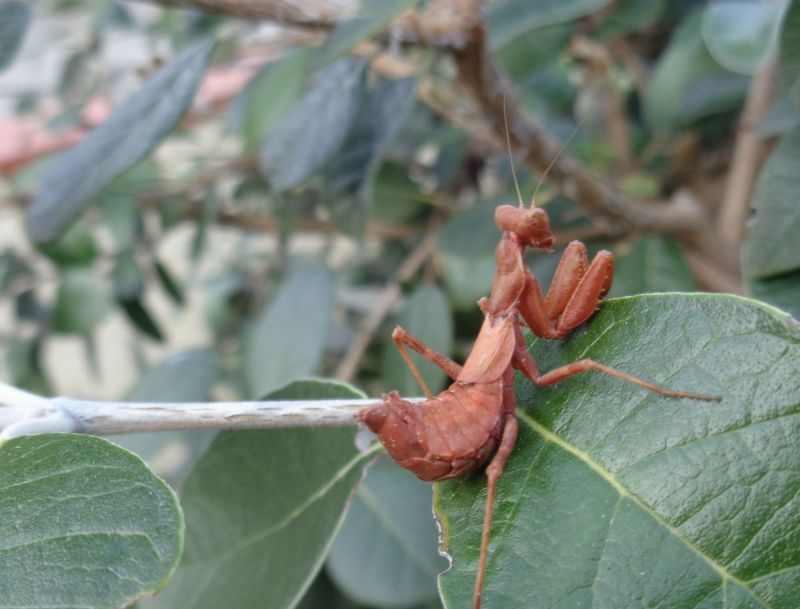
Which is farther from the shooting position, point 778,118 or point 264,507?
point 778,118

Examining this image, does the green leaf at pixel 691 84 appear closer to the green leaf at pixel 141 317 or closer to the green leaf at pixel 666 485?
the green leaf at pixel 666 485

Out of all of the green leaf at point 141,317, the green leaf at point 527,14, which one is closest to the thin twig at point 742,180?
the green leaf at point 527,14

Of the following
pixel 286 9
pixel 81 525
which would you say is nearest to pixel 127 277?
pixel 286 9

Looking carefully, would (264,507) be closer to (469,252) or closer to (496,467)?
(496,467)

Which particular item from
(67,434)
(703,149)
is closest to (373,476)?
(67,434)

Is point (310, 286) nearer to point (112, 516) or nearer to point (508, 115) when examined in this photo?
point (508, 115)

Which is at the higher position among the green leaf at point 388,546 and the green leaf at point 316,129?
the green leaf at point 316,129
